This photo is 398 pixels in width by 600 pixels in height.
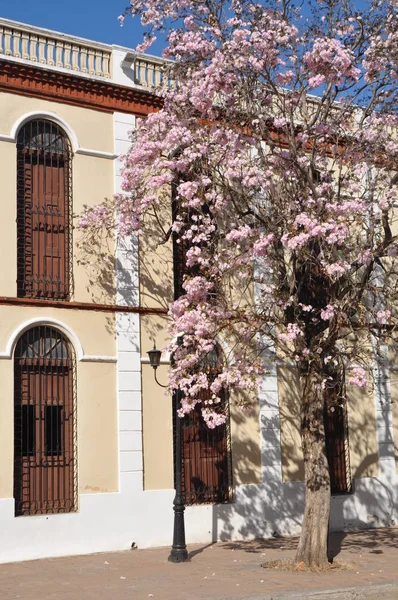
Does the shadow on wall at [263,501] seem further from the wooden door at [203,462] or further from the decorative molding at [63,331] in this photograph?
the decorative molding at [63,331]

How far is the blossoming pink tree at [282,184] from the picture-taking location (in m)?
12.1

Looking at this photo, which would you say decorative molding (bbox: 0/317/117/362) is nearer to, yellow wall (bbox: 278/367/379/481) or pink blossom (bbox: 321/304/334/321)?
yellow wall (bbox: 278/367/379/481)

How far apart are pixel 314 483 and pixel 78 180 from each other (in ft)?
22.0

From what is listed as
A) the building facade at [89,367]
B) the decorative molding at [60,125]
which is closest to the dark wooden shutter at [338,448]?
the building facade at [89,367]

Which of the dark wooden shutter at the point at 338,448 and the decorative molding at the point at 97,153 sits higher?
the decorative molding at the point at 97,153

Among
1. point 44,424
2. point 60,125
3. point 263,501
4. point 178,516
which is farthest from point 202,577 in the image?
point 60,125

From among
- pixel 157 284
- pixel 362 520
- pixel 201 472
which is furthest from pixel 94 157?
pixel 362 520

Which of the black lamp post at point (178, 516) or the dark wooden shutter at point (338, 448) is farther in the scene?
the dark wooden shutter at point (338, 448)

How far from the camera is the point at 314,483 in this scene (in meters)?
12.3

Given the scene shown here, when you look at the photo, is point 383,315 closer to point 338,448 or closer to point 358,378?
point 358,378

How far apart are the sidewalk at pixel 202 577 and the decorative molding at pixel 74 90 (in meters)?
7.89

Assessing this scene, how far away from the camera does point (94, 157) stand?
15.3m

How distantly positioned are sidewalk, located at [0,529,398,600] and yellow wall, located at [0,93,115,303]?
441 centimetres

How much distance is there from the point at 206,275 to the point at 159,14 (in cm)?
400
